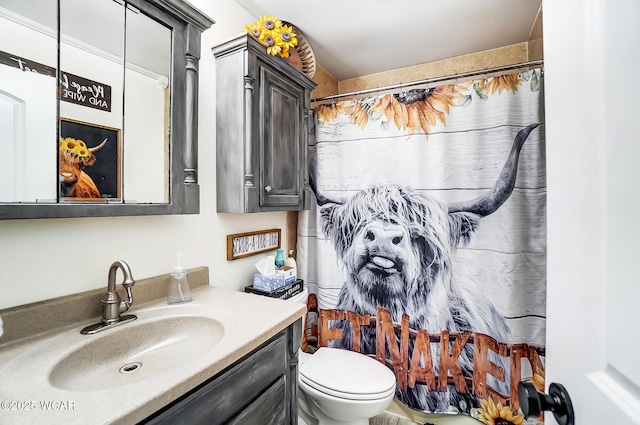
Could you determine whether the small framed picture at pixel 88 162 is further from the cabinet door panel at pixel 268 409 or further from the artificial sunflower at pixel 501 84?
the artificial sunflower at pixel 501 84

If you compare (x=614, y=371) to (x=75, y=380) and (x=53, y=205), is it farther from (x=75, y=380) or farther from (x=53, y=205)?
(x=53, y=205)

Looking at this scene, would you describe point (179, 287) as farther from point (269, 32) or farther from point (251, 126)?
point (269, 32)

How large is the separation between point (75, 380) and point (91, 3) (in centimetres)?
115

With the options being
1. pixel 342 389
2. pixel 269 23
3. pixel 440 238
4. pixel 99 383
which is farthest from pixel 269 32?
pixel 342 389

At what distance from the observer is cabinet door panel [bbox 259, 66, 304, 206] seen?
1.40 metres

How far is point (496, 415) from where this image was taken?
4.78 feet

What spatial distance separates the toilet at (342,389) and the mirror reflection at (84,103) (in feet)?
3.34

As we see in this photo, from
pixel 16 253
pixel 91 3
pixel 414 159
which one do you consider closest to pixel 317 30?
pixel 414 159

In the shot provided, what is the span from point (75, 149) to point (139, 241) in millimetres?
382

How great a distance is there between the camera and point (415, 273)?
160 centimetres

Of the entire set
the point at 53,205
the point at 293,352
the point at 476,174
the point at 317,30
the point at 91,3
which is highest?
the point at 317,30

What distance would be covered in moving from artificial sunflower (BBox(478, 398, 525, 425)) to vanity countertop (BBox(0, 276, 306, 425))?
4.14ft

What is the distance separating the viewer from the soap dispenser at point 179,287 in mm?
Answer: 1091

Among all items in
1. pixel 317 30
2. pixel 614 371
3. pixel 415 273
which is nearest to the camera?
pixel 614 371
